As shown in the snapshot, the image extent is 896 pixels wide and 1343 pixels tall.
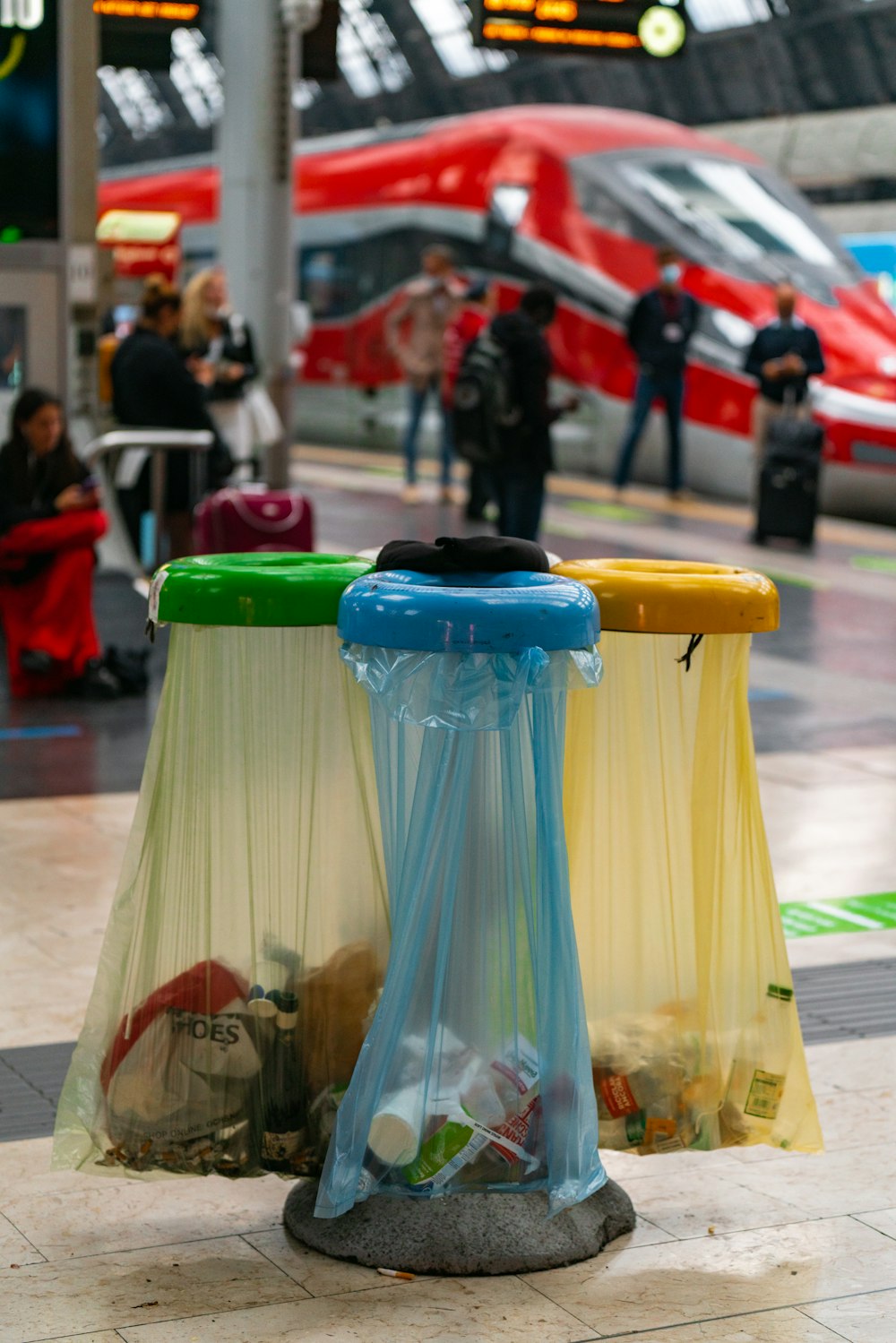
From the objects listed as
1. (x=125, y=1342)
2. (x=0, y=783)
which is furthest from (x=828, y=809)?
(x=125, y=1342)

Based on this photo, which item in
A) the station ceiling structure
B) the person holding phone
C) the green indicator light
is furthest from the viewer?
the station ceiling structure

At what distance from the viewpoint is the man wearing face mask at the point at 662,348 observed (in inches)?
575

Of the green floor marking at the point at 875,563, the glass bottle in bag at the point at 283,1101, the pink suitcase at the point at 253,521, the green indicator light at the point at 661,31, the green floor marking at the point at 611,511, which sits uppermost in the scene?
the green indicator light at the point at 661,31

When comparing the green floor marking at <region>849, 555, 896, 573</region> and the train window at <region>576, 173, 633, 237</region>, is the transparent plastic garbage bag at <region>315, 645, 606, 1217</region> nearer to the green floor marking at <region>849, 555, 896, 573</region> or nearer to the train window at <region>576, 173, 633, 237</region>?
the green floor marking at <region>849, 555, 896, 573</region>

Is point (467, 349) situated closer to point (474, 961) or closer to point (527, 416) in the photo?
point (527, 416)

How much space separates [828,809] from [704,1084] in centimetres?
324

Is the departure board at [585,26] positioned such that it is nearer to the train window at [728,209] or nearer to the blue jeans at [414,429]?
the blue jeans at [414,429]

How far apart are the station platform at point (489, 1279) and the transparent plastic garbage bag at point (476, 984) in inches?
7.4

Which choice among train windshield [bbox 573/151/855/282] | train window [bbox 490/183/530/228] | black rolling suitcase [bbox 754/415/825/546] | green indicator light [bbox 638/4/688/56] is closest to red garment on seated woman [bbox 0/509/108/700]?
black rolling suitcase [bbox 754/415/825/546]

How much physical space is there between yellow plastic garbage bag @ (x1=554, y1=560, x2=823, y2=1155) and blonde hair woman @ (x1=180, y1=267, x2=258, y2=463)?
8091mm

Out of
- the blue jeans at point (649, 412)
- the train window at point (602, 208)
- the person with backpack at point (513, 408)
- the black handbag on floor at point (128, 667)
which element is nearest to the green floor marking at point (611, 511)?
the blue jeans at point (649, 412)

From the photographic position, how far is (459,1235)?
3117 millimetres

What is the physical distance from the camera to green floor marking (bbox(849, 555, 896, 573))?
12312mm

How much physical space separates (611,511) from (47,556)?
7.20 meters
